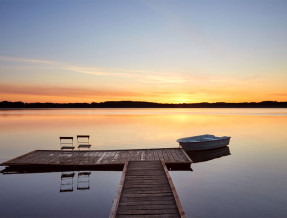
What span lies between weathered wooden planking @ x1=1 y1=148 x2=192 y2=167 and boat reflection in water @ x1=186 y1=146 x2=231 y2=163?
3649 millimetres

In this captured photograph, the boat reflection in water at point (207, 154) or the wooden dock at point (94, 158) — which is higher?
the wooden dock at point (94, 158)

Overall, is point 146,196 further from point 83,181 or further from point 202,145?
point 202,145

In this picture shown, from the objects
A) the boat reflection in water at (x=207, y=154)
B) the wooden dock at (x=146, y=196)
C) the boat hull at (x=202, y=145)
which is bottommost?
the boat reflection in water at (x=207, y=154)

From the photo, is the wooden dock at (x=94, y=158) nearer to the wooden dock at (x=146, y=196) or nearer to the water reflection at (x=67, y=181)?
the water reflection at (x=67, y=181)

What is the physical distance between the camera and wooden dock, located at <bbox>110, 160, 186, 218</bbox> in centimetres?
731

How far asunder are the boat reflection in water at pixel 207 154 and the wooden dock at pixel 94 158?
3.65 metres

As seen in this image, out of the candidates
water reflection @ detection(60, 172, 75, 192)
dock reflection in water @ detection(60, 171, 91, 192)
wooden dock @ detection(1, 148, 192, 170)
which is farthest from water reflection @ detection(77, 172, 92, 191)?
wooden dock @ detection(1, 148, 192, 170)

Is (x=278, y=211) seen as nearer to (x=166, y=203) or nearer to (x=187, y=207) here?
(x=187, y=207)

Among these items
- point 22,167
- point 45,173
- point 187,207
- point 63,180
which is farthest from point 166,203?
point 22,167

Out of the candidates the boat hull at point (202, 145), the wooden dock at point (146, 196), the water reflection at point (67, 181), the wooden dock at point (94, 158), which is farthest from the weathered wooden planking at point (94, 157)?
the wooden dock at point (146, 196)

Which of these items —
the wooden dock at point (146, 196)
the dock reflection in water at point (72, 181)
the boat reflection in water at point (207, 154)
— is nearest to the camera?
the wooden dock at point (146, 196)

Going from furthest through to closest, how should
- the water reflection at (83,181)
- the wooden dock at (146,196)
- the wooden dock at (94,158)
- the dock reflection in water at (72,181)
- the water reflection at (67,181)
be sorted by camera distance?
1. the wooden dock at (94,158)
2. the water reflection at (83,181)
3. the dock reflection in water at (72,181)
4. the water reflection at (67,181)
5. the wooden dock at (146,196)

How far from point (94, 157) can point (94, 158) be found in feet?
1.10

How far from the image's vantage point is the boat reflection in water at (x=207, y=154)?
21031 millimetres
